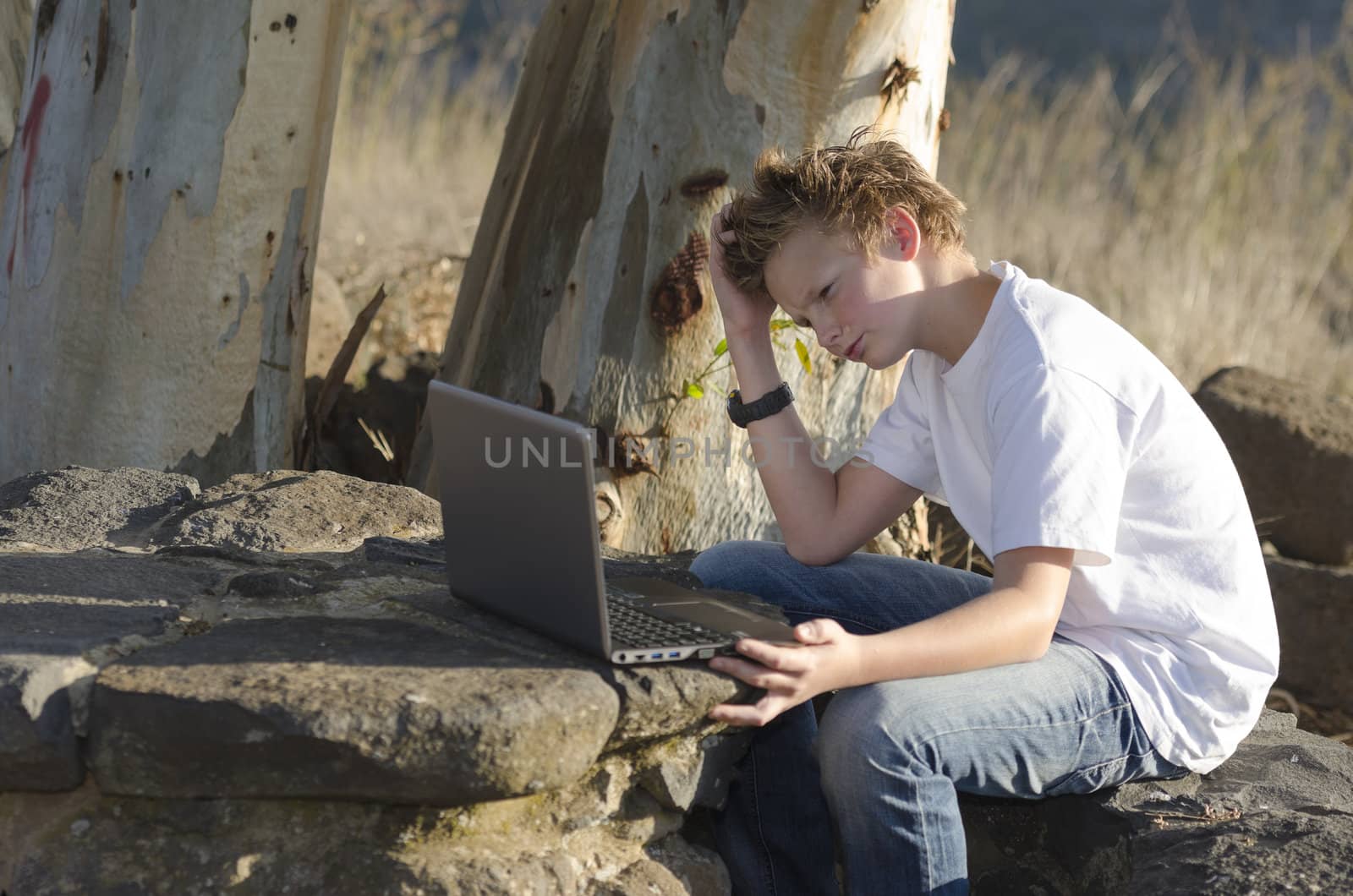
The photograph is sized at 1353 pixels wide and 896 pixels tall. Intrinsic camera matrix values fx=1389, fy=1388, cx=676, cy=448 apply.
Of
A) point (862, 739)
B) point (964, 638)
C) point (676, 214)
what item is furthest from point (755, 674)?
point (676, 214)

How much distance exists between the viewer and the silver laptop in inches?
71.2

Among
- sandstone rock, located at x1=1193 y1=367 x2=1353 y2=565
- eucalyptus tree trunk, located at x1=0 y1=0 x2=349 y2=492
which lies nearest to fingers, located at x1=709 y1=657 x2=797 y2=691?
Answer: eucalyptus tree trunk, located at x1=0 y1=0 x2=349 y2=492

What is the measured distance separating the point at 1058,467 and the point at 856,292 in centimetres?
48

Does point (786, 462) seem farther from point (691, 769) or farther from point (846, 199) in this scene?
point (691, 769)

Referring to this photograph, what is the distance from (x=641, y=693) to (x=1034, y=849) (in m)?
0.85

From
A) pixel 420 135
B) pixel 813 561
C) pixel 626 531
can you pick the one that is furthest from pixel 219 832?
pixel 420 135

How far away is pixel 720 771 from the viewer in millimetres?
2240

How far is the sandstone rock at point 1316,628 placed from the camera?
13.9 ft

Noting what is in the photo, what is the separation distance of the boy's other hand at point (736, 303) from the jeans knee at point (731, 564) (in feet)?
1.30

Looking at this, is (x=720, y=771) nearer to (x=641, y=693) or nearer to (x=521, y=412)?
(x=641, y=693)

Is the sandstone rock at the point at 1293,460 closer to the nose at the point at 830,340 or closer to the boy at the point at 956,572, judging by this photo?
the boy at the point at 956,572

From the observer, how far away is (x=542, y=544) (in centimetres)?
192

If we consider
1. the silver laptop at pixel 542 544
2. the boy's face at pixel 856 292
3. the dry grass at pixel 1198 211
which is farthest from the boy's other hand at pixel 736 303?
the dry grass at pixel 1198 211

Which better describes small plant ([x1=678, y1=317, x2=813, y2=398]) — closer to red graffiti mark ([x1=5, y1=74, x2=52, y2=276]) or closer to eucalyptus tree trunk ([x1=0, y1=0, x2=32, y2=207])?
red graffiti mark ([x1=5, y1=74, x2=52, y2=276])
